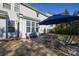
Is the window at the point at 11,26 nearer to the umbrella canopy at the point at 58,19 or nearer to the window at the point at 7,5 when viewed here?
the window at the point at 7,5

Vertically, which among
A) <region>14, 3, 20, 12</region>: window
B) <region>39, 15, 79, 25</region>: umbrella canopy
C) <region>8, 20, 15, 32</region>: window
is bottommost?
<region>8, 20, 15, 32</region>: window

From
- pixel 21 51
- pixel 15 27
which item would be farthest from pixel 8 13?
pixel 21 51

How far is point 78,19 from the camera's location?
9.40 m

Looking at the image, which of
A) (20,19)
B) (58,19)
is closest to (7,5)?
(20,19)

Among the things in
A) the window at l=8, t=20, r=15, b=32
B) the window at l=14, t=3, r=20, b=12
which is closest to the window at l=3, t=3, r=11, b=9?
the window at l=14, t=3, r=20, b=12

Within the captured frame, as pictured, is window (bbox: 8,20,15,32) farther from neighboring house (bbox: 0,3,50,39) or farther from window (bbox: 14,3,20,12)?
window (bbox: 14,3,20,12)

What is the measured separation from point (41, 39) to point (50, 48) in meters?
1.12

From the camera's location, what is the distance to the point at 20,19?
1112 cm

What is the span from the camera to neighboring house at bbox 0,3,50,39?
1016 cm

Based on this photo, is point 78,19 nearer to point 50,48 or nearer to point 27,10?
point 50,48

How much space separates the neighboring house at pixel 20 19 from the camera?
10164 mm

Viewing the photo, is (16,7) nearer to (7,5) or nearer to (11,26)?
(7,5)

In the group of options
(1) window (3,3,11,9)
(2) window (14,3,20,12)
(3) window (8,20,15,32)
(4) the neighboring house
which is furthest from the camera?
(2) window (14,3,20,12)

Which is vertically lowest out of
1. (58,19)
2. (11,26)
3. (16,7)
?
(11,26)
